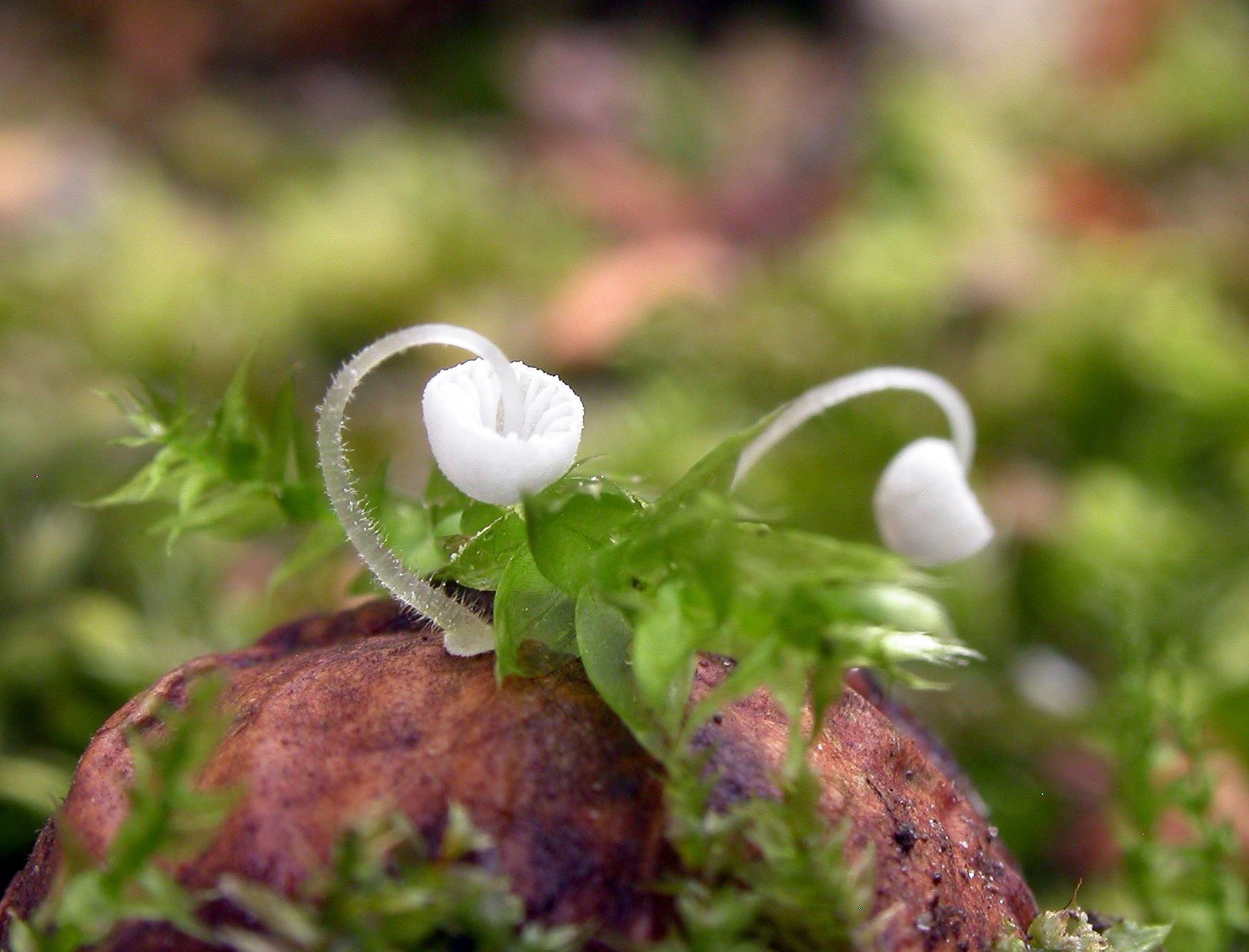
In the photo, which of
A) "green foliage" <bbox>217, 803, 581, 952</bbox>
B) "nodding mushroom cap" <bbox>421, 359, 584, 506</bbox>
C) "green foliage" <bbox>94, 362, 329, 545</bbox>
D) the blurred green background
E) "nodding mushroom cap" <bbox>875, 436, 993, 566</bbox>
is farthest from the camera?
the blurred green background

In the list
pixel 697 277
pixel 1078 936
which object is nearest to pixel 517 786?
pixel 1078 936

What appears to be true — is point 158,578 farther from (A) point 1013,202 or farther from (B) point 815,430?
(A) point 1013,202

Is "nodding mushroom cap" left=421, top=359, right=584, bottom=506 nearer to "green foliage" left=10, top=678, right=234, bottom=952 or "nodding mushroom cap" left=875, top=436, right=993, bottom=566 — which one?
"green foliage" left=10, top=678, right=234, bottom=952

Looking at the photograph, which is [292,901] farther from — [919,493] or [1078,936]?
[919,493]

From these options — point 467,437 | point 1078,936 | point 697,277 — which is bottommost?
point 697,277

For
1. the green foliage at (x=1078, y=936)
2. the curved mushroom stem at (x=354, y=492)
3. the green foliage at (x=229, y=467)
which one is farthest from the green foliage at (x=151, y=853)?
the green foliage at (x=1078, y=936)

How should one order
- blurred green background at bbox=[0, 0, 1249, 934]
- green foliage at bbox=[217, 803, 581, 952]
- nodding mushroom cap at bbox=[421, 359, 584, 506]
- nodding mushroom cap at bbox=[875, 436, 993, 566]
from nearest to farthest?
1. green foliage at bbox=[217, 803, 581, 952]
2. nodding mushroom cap at bbox=[421, 359, 584, 506]
3. nodding mushroom cap at bbox=[875, 436, 993, 566]
4. blurred green background at bbox=[0, 0, 1249, 934]

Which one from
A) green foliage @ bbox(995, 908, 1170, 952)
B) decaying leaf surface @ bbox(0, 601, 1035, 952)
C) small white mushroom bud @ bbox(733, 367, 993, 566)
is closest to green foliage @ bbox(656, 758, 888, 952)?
decaying leaf surface @ bbox(0, 601, 1035, 952)

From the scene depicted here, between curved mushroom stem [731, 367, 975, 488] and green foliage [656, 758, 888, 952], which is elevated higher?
curved mushroom stem [731, 367, 975, 488]
